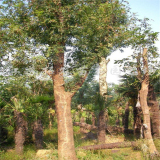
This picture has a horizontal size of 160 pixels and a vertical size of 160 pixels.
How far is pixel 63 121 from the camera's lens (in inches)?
355

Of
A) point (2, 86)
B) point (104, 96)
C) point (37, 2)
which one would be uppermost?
point (37, 2)

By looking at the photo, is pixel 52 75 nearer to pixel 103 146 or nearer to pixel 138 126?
pixel 103 146

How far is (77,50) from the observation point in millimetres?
11070

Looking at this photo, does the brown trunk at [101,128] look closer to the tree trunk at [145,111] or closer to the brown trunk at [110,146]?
the brown trunk at [110,146]

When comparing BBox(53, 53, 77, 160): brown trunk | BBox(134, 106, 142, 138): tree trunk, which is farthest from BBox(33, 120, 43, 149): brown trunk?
BBox(134, 106, 142, 138): tree trunk

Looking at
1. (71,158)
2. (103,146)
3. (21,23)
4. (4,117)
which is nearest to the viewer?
(71,158)

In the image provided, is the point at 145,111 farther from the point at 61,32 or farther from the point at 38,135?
the point at 38,135

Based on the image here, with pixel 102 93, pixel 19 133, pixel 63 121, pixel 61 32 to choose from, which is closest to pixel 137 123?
pixel 102 93

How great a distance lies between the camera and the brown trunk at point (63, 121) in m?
8.71

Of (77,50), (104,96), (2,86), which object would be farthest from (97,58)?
(2,86)

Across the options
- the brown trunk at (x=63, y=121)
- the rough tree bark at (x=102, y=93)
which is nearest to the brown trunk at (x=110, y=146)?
the rough tree bark at (x=102, y=93)

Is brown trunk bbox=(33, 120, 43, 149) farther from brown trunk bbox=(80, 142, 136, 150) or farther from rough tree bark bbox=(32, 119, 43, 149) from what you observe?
brown trunk bbox=(80, 142, 136, 150)

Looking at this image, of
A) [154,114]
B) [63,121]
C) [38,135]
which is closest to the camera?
[63,121]

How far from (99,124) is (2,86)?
7938 millimetres
